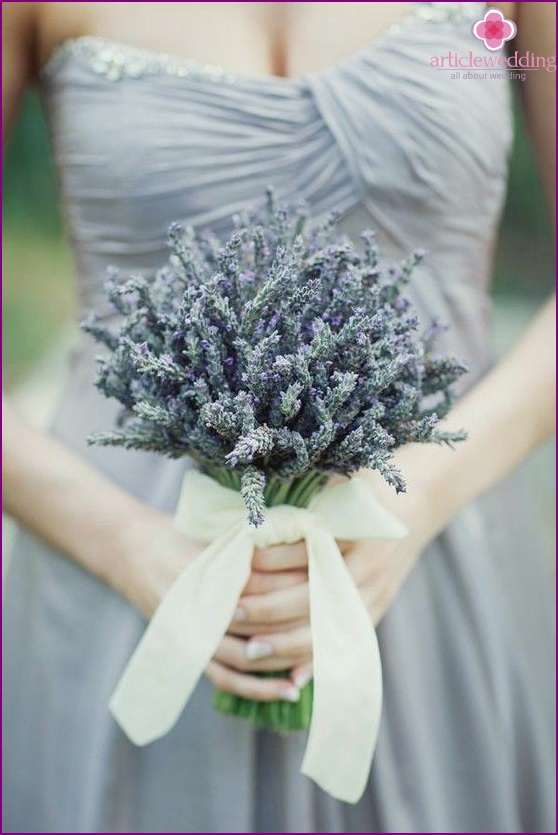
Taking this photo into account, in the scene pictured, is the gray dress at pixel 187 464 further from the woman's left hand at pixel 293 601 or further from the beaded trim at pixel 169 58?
the woman's left hand at pixel 293 601

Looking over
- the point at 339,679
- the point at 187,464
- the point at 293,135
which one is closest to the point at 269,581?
the point at 339,679

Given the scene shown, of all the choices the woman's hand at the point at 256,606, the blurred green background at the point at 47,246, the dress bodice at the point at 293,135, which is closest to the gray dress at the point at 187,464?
the dress bodice at the point at 293,135

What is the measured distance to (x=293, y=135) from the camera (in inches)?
42.3

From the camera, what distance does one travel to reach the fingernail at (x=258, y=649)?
2.82ft

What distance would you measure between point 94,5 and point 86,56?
0.23 ft

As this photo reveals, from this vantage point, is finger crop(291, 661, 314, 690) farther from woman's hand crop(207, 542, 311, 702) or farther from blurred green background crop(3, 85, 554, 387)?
blurred green background crop(3, 85, 554, 387)

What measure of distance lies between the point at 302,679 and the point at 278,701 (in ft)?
0.13

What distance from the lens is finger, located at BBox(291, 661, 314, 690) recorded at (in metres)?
0.87

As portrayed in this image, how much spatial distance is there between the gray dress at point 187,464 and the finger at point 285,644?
0.63 ft

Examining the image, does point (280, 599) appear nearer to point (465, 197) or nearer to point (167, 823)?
point (167, 823)

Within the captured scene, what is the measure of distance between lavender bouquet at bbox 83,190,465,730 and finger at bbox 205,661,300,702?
0.72ft

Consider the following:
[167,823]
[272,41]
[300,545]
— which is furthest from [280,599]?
[272,41]

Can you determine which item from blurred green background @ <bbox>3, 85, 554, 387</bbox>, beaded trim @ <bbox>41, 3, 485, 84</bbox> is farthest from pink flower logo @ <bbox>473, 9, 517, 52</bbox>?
blurred green background @ <bbox>3, 85, 554, 387</bbox>

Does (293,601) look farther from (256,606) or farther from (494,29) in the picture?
(494,29)
